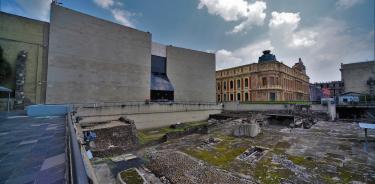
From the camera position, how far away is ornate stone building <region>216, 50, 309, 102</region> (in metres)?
41.2

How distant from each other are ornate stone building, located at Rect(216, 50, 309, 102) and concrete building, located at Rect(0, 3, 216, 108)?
2172 centimetres

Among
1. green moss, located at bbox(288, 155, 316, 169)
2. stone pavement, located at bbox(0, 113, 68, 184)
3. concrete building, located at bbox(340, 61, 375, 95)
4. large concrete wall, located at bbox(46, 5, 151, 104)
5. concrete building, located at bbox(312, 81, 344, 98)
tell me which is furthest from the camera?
concrete building, located at bbox(312, 81, 344, 98)

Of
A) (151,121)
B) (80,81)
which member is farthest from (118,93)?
(151,121)

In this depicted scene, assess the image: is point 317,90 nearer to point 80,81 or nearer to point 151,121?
point 151,121

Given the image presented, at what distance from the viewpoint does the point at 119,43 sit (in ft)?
82.9

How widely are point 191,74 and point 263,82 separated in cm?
2030

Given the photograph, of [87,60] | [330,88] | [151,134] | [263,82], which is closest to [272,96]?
[263,82]

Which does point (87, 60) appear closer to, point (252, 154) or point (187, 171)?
point (187, 171)

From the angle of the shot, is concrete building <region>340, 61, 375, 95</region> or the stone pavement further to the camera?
concrete building <region>340, 61, 375, 95</region>

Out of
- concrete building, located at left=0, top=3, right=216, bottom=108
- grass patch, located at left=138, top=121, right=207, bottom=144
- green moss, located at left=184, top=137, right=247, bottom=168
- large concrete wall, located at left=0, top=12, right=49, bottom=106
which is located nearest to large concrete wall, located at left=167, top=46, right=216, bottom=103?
concrete building, located at left=0, top=3, right=216, bottom=108

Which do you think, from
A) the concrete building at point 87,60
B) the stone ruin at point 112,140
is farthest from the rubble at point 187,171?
the concrete building at point 87,60

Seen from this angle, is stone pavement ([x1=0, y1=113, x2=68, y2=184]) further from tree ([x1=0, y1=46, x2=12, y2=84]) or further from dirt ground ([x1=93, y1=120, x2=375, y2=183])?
tree ([x1=0, y1=46, x2=12, y2=84])

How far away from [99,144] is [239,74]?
4221cm

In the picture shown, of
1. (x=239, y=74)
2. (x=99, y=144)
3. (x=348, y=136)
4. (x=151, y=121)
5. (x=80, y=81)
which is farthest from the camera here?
(x=239, y=74)
